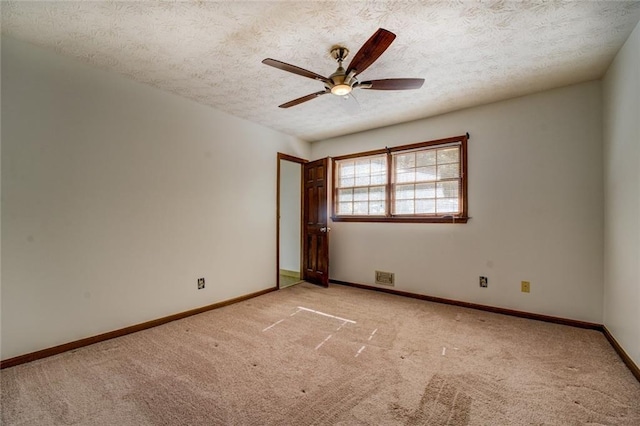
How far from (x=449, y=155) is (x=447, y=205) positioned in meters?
0.66

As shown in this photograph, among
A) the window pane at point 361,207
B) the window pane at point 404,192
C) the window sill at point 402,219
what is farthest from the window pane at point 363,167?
the window sill at point 402,219

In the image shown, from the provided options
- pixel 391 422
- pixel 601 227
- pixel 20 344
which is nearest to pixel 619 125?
pixel 601 227

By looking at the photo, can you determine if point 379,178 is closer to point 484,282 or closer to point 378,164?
point 378,164

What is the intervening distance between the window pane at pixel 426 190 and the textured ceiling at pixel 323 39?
46.2 inches

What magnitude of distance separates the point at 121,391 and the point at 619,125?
4307 millimetres

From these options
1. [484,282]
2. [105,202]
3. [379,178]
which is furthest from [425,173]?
[105,202]

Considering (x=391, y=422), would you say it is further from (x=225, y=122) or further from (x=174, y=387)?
(x=225, y=122)

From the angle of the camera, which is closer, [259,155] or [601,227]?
[601,227]

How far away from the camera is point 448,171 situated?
12.3 feet

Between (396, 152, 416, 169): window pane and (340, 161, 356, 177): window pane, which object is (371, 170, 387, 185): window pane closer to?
(396, 152, 416, 169): window pane

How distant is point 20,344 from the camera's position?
2199 millimetres

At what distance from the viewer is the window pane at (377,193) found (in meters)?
4.34

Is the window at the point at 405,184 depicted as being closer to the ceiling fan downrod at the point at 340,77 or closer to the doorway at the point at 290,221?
the doorway at the point at 290,221

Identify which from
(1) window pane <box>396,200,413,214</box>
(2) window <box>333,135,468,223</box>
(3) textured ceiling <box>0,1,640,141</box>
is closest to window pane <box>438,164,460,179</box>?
(2) window <box>333,135,468,223</box>
